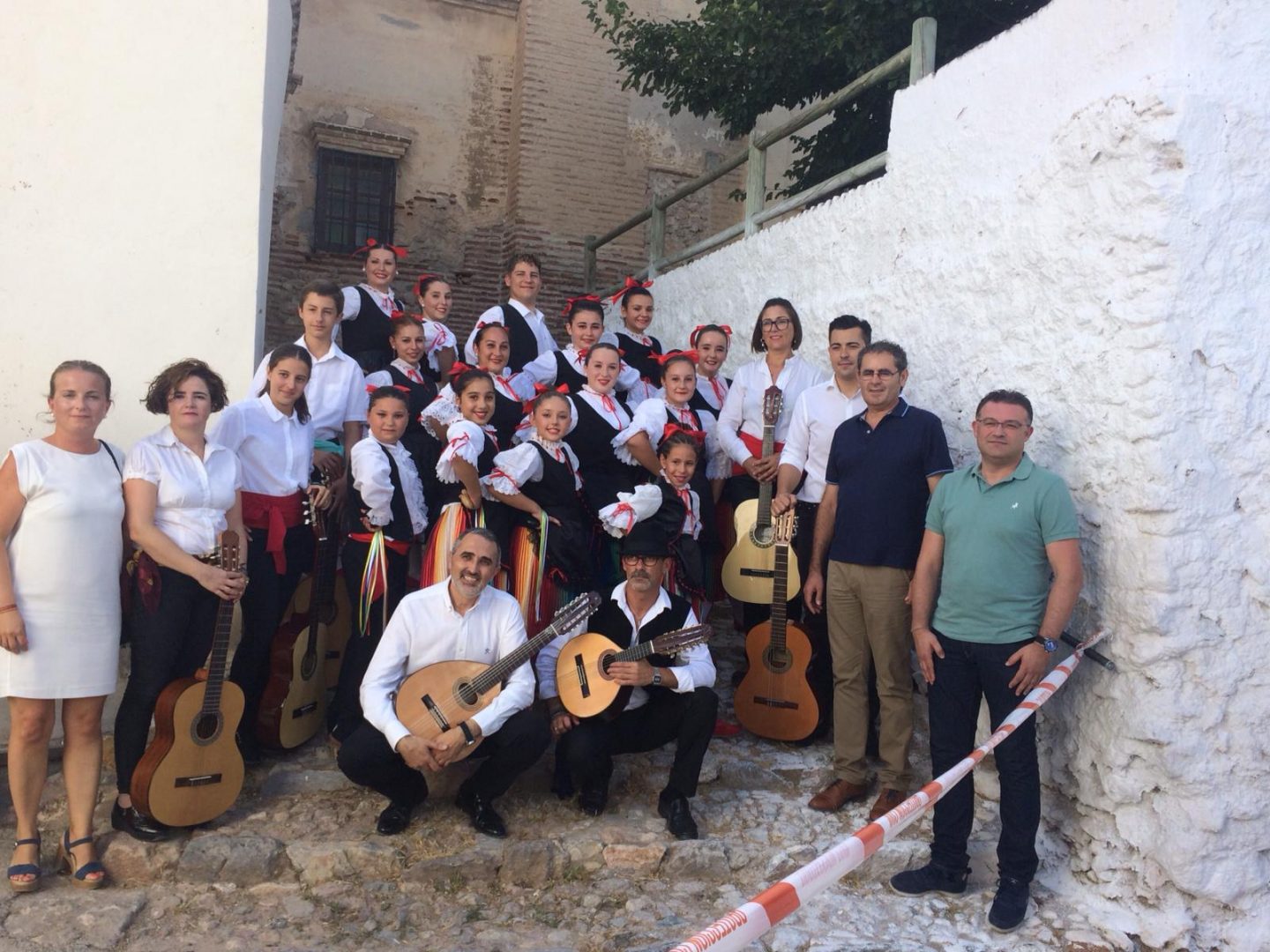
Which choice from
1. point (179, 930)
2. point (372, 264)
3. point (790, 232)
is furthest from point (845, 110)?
point (179, 930)

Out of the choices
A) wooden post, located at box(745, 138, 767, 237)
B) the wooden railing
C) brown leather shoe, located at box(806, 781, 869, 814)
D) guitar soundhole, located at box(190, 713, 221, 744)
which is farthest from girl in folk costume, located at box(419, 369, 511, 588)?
wooden post, located at box(745, 138, 767, 237)

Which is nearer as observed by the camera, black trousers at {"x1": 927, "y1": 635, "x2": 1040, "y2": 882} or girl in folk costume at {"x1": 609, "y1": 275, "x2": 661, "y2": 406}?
black trousers at {"x1": 927, "y1": 635, "x2": 1040, "y2": 882}

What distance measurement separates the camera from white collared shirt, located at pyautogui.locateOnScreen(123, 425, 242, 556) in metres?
3.51

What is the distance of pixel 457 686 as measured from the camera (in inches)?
144

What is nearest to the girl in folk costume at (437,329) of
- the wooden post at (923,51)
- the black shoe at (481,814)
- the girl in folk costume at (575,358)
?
the girl in folk costume at (575,358)

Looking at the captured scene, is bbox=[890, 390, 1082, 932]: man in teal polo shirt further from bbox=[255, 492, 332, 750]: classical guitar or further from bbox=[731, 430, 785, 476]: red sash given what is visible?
Result: bbox=[255, 492, 332, 750]: classical guitar

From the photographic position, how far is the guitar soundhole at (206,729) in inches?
139

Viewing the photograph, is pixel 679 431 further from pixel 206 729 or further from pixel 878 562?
pixel 206 729

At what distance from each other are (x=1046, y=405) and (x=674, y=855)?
2.13 m

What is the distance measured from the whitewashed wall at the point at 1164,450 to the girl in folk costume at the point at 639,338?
230 cm

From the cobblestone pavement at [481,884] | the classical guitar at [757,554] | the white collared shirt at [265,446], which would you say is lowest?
the cobblestone pavement at [481,884]

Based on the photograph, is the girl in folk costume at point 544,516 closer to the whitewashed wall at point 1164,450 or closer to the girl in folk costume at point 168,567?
the girl in folk costume at point 168,567

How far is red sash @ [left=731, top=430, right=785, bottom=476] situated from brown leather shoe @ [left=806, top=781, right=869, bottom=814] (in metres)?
1.49

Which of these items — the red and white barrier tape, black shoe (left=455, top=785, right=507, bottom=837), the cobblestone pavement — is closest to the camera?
the red and white barrier tape
